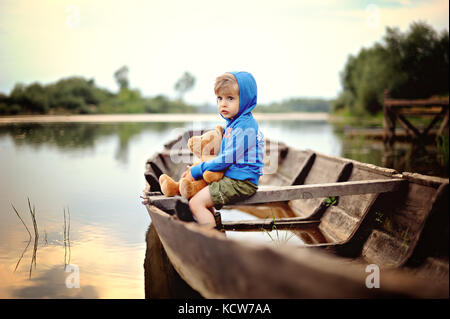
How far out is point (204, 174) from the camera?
275 centimetres

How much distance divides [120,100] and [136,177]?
51.3 meters

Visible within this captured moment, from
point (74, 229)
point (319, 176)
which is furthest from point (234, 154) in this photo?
point (74, 229)

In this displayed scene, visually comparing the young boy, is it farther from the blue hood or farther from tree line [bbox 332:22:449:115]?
tree line [bbox 332:22:449:115]

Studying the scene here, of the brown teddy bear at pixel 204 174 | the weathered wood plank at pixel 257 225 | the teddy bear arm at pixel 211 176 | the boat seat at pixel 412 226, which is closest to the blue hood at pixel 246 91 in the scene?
the brown teddy bear at pixel 204 174

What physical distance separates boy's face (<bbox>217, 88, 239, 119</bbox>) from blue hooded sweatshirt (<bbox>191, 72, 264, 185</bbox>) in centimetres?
3

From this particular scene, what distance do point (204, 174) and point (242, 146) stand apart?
362 mm

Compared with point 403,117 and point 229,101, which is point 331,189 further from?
point 403,117

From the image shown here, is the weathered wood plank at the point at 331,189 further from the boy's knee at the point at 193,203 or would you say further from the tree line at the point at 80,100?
the tree line at the point at 80,100

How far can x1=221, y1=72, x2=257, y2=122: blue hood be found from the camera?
263cm

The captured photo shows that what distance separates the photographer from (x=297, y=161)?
20.9 feet

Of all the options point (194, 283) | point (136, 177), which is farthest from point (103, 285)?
point (136, 177)

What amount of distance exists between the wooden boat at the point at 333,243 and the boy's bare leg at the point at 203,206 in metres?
0.07
